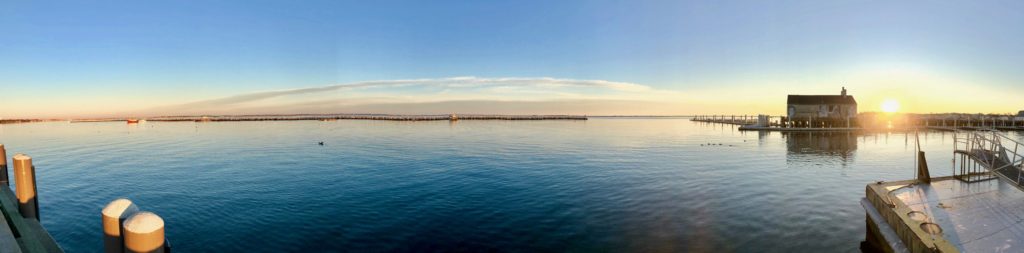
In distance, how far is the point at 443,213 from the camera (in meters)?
16.2

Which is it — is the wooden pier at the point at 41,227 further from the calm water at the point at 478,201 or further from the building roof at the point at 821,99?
the building roof at the point at 821,99

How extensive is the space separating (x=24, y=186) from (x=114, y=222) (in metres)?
9.42

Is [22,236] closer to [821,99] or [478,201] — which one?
[478,201]

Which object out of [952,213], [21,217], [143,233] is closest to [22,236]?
[21,217]

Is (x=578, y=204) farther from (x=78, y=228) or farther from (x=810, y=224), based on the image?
(x=78, y=228)

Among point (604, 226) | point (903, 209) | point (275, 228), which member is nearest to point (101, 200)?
point (275, 228)

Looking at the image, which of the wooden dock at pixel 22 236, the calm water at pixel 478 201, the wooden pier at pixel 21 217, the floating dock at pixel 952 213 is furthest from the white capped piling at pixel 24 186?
the floating dock at pixel 952 213

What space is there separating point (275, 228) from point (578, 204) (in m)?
10.1

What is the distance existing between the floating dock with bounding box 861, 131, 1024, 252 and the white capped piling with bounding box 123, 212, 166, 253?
1042cm

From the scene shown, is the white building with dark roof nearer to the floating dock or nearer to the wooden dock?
the floating dock

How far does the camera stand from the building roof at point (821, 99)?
79062 mm

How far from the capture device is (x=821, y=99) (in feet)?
261

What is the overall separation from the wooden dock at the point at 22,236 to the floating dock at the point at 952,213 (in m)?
13.8

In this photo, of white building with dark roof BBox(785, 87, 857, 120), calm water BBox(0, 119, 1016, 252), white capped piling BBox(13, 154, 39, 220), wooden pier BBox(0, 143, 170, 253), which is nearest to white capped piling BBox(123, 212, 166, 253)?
wooden pier BBox(0, 143, 170, 253)
